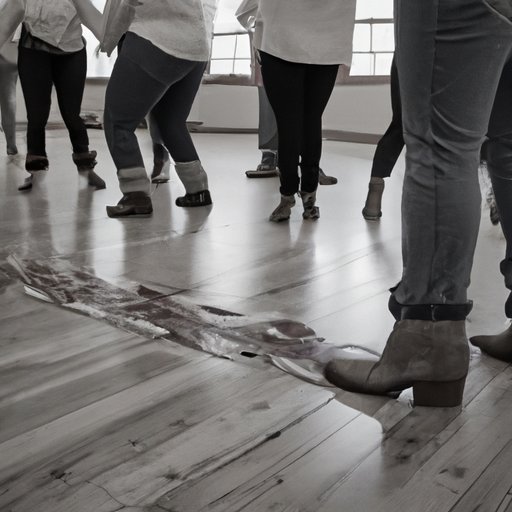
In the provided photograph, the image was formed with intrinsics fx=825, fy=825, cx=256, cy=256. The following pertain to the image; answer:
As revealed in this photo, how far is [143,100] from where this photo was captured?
2975mm

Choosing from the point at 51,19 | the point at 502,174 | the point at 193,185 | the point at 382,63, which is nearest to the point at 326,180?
the point at 193,185

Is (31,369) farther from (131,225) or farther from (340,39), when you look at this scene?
(340,39)

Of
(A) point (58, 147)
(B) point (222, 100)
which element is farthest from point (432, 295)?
(B) point (222, 100)

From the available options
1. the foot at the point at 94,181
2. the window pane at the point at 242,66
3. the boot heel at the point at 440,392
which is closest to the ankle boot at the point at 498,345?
the boot heel at the point at 440,392

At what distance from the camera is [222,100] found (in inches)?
319

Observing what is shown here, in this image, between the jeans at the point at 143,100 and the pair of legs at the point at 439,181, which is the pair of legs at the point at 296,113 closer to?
the jeans at the point at 143,100

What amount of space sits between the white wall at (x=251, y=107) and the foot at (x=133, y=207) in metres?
4.16

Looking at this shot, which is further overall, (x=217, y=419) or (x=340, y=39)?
(x=340, y=39)

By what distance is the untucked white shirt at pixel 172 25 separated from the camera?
9.39ft

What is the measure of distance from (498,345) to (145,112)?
6.14 feet

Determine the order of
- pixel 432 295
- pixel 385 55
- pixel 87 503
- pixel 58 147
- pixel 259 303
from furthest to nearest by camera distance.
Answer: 1. pixel 385 55
2. pixel 58 147
3. pixel 259 303
4. pixel 432 295
5. pixel 87 503

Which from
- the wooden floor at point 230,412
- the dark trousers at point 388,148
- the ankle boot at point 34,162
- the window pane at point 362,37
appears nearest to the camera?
the wooden floor at point 230,412

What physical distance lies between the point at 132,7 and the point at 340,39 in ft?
2.39

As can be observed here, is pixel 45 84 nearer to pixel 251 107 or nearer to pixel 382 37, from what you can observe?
pixel 382 37
